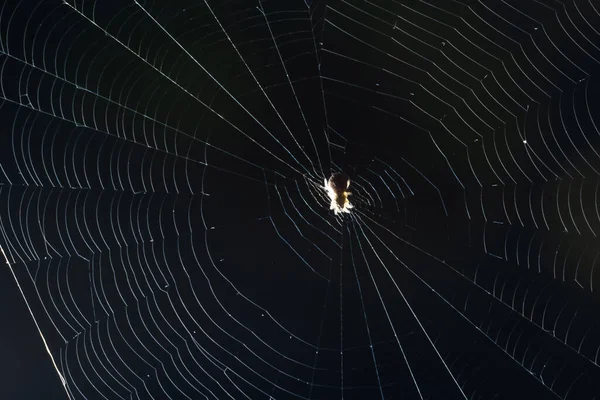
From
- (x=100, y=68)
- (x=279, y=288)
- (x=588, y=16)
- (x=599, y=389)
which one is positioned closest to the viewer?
(x=588, y=16)

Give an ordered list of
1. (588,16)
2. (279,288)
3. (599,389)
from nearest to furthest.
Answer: (588,16)
(599,389)
(279,288)

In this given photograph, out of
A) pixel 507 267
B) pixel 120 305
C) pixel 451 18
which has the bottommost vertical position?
pixel 120 305

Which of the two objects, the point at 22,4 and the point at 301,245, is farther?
the point at 301,245

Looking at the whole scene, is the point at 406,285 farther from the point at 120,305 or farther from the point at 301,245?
the point at 120,305

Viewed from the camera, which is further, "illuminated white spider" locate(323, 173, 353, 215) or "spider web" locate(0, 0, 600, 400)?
"illuminated white spider" locate(323, 173, 353, 215)

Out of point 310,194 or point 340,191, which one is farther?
point 310,194

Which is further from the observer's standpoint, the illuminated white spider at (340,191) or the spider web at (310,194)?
the illuminated white spider at (340,191)

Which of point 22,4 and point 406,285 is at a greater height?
point 22,4

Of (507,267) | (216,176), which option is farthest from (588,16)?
(216,176)
